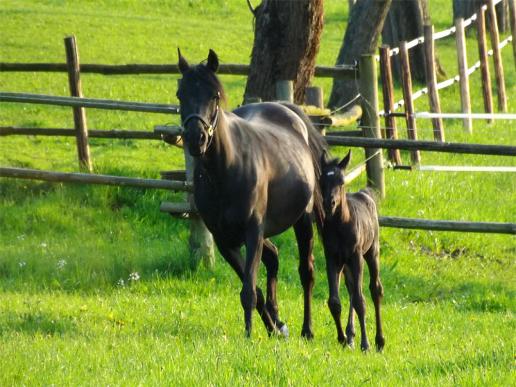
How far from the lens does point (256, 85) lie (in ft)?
47.2

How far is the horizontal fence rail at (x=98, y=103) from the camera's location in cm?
1195

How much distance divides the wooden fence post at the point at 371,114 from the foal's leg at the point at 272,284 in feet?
11.8

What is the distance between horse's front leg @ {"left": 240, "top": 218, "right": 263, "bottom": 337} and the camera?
29.0 ft

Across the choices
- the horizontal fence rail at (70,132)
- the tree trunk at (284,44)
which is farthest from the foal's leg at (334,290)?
the horizontal fence rail at (70,132)

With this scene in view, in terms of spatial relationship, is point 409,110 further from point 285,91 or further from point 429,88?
point 285,91

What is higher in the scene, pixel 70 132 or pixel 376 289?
pixel 70 132

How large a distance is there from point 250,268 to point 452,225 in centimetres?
370

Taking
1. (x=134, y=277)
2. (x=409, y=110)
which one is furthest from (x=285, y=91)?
(x=409, y=110)

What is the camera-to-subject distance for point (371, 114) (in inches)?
539

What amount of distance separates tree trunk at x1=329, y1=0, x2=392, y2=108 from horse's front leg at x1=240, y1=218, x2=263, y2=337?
34.2 ft

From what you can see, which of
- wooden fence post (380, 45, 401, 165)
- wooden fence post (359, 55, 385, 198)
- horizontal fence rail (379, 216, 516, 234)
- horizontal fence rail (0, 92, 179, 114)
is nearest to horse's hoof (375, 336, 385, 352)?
horizontal fence rail (379, 216, 516, 234)

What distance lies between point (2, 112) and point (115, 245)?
10.3 meters

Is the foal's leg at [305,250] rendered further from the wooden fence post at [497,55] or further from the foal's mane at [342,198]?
the wooden fence post at [497,55]

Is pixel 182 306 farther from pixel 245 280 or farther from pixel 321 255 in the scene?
pixel 321 255
